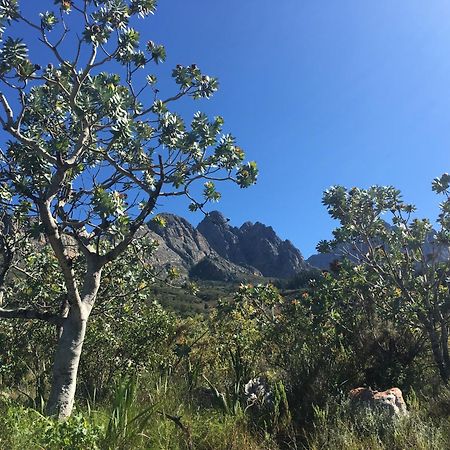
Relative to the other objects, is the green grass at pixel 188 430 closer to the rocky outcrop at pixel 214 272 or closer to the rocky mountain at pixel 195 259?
the rocky mountain at pixel 195 259

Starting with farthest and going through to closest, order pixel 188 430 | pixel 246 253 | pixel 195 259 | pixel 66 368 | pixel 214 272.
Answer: pixel 246 253 < pixel 195 259 < pixel 214 272 < pixel 66 368 < pixel 188 430

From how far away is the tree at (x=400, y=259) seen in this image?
9047 mm

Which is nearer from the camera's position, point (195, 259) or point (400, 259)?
point (400, 259)

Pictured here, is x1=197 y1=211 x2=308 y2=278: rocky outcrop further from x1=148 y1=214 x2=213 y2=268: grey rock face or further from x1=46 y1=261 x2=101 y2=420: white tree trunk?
x1=46 y1=261 x2=101 y2=420: white tree trunk

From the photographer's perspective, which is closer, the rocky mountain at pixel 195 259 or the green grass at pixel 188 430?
the green grass at pixel 188 430

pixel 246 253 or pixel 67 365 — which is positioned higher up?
pixel 246 253

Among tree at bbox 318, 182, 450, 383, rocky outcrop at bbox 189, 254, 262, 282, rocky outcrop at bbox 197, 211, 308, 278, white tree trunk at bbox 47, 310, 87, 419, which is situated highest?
rocky outcrop at bbox 197, 211, 308, 278

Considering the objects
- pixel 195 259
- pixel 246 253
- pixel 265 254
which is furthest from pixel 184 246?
A: pixel 265 254

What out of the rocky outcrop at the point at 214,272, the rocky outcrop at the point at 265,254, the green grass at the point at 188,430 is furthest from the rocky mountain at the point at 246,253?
the green grass at the point at 188,430

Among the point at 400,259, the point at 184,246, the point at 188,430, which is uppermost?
the point at 184,246

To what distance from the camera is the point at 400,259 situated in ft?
34.3

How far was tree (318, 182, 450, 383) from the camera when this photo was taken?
905 cm

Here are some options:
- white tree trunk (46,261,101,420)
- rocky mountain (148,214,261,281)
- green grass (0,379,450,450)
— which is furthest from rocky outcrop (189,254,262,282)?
white tree trunk (46,261,101,420)

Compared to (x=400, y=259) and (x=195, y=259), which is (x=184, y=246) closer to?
(x=195, y=259)
